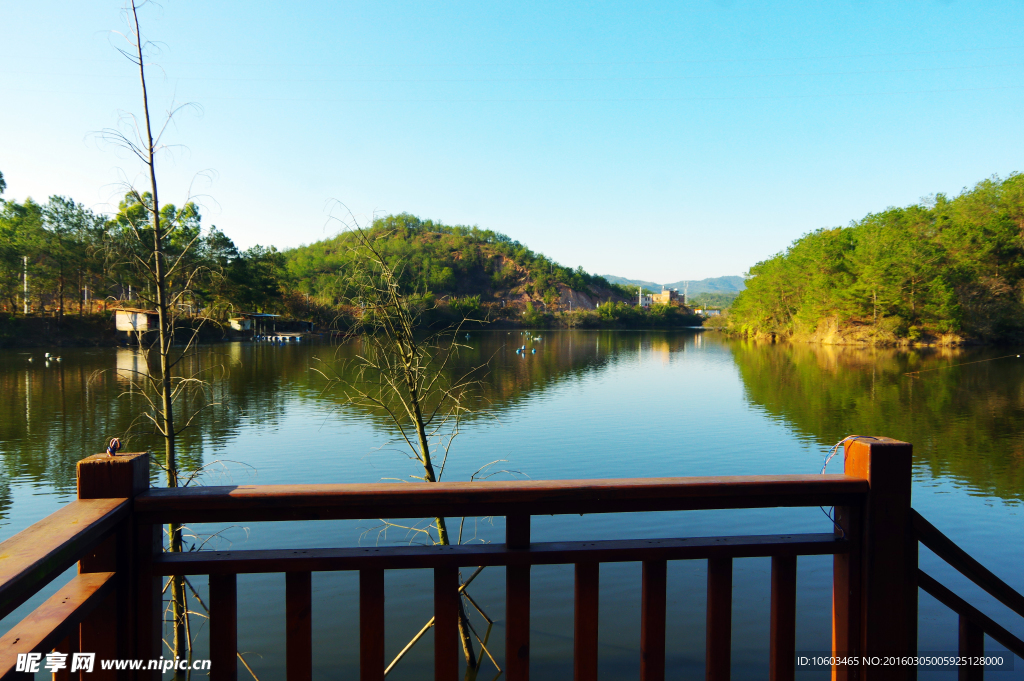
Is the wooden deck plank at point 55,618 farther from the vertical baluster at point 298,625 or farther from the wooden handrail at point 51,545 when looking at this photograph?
the vertical baluster at point 298,625

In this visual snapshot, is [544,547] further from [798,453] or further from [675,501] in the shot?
[798,453]

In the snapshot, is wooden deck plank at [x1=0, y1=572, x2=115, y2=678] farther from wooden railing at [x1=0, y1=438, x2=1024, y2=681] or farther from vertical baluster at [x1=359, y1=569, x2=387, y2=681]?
vertical baluster at [x1=359, y1=569, x2=387, y2=681]

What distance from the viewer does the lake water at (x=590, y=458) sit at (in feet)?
20.1

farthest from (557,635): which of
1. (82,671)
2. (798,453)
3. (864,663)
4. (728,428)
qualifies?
(728,428)

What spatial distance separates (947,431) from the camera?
15.8 m

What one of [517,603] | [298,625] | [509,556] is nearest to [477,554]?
[509,556]

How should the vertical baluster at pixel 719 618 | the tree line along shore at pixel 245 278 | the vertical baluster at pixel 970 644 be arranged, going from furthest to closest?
the tree line along shore at pixel 245 278 < the vertical baluster at pixel 970 644 < the vertical baluster at pixel 719 618

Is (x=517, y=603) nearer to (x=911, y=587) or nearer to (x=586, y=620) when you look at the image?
(x=586, y=620)

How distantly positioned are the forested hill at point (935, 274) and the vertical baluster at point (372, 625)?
51.5 metres

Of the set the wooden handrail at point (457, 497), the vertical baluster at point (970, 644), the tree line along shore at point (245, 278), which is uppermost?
the tree line along shore at point (245, 278)

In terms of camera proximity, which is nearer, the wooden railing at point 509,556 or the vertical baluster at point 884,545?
the wooden railing at point 509,556

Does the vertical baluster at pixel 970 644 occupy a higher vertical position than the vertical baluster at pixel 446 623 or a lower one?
lower

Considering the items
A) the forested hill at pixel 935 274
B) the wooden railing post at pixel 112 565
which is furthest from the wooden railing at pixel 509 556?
the forested hill at pixel 935 274

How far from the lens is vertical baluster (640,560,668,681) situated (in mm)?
1636
